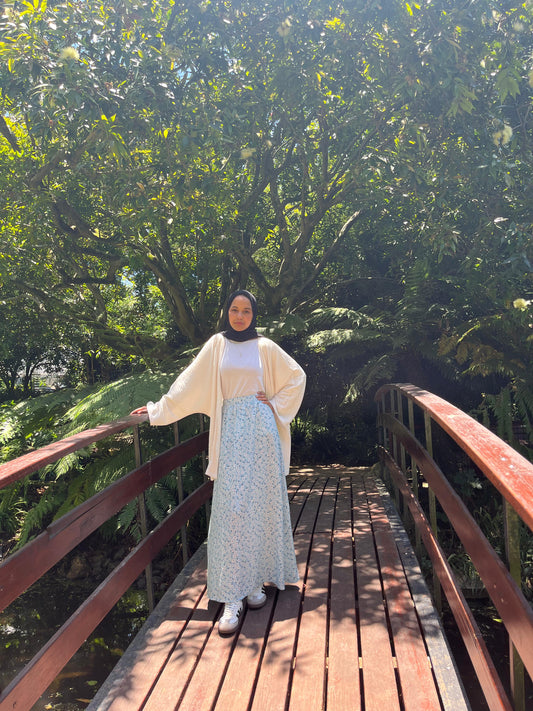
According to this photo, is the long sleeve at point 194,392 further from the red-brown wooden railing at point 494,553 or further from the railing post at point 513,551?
the railing post at point 513,551

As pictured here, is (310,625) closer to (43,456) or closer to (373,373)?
(43,456)

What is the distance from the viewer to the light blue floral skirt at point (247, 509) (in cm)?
299

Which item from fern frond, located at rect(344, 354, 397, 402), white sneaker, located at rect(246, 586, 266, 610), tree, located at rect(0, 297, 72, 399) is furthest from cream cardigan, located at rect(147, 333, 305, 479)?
tree, located at rect(0, 297, 72, 399)

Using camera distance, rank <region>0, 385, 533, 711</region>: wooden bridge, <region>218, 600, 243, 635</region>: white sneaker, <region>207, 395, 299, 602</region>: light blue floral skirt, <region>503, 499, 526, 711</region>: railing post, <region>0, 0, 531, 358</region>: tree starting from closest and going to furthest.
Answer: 1. <region>503, 499, 526, 711</region>: railing post
2. <region>0, 385, 533, 711</region>: wooden bridge
3. <region>218, 600, 243, 635</region>: white sneaker
4. <region>207, 395, 299, 602</region>: light blue floral skirt
5. <region>0, 0, 531, 358</region>: tree

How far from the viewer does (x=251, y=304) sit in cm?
320

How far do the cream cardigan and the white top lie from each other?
37 mm

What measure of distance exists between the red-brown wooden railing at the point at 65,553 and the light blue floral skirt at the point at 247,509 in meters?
0.43

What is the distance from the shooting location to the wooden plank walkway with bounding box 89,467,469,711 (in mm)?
2254

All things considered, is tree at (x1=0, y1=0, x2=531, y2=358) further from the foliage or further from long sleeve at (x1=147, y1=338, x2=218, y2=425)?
long sleeve at (x1=147, y1=338, x2=218, y2=425)

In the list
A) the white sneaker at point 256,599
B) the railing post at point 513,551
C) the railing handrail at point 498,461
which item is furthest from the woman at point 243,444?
the railing post at point 513,551

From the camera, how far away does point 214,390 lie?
316 cm

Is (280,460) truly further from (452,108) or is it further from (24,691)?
(452,108)

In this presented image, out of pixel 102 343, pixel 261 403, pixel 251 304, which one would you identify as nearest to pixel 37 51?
pixel 251 304

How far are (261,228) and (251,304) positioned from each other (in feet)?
17.3
